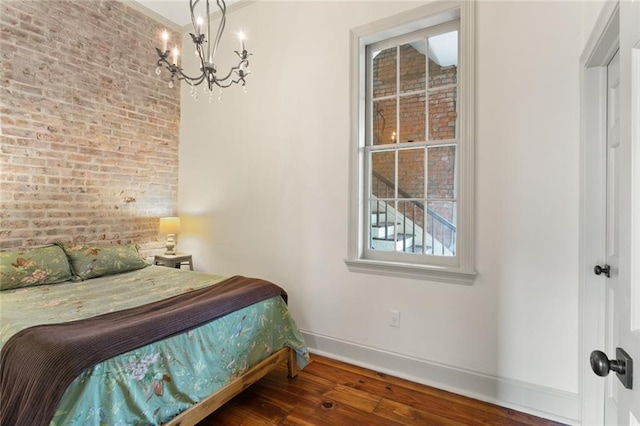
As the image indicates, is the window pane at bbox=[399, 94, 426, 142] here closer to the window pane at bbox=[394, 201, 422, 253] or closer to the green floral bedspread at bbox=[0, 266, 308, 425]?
the window pane at bbox=[394, 201, 422, 253]

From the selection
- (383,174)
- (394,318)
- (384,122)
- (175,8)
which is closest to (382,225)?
(383,174)

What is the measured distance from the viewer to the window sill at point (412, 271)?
2.27 meters

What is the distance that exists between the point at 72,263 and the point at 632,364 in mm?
3475

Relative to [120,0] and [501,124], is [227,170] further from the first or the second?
[501,124]

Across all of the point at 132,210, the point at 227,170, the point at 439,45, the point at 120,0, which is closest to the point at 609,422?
the point at 439,45

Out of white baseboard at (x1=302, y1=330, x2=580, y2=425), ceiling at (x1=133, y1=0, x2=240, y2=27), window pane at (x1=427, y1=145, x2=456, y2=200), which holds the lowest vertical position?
white baseboard at (x1=302, y1=330, x2=580, y2=425)

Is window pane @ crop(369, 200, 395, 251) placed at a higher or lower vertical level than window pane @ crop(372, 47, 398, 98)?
lower

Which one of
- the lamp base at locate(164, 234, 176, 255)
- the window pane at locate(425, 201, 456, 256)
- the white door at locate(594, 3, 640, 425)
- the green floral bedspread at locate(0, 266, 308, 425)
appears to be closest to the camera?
the white door at locate(594, 3, 640, 425)

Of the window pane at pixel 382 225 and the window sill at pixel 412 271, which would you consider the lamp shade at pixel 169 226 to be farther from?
the window pane at pixel 382 225

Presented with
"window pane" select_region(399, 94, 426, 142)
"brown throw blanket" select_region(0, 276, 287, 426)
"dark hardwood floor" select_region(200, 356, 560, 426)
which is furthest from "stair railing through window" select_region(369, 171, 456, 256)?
"brown throw blanket" select_region(0, 276, 287, 426)

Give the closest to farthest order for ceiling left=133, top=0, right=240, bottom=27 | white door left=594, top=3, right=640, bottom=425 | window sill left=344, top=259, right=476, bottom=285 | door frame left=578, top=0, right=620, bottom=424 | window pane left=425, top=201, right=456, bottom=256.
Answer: white door left=594, top=3, right=640, bottom=425
door frame left=578, top=0, right=620, bottom=424
window sill left=344, top=259, right=476, bottom=285
window pane left=425, top=201, right=456, bottom=256
ceiling left=133, top=0, right=240, bottom=27

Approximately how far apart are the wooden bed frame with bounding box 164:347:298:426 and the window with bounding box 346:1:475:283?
91cm

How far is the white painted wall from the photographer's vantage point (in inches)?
79.2

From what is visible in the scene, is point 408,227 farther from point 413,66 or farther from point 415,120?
point 413,66
